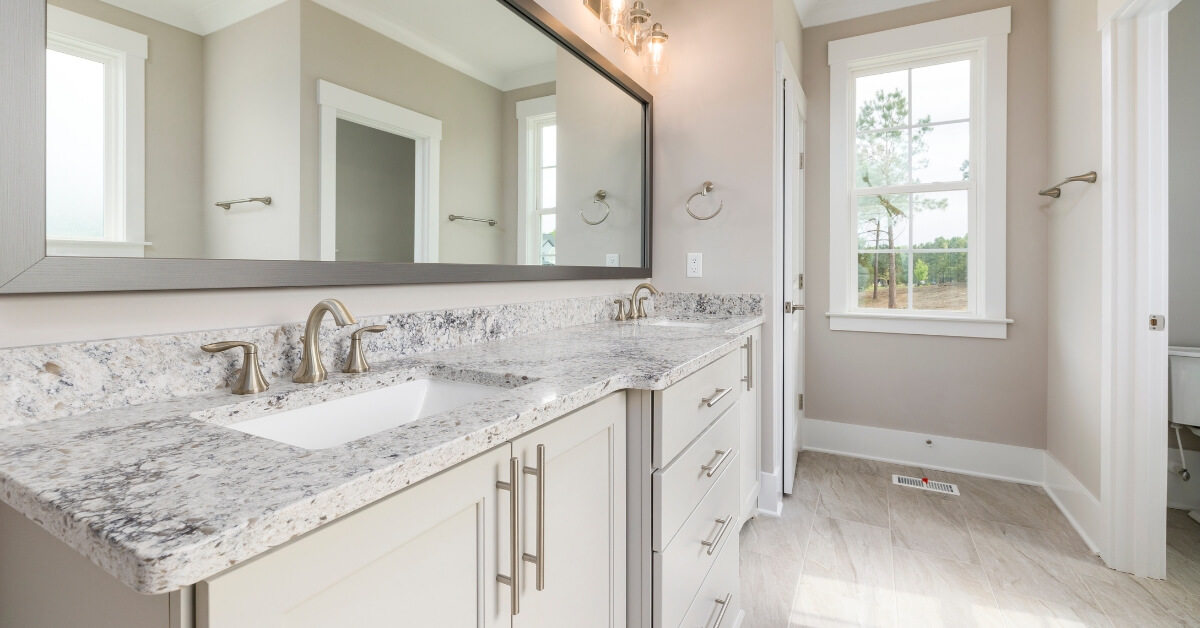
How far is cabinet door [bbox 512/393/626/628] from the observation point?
0.75 meters

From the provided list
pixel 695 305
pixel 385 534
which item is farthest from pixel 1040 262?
pixel 385 534

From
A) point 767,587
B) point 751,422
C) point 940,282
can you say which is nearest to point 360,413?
point 767,587

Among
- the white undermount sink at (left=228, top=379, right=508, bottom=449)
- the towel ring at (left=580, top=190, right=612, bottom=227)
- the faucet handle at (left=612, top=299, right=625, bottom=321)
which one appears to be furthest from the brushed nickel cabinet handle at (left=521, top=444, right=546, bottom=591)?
the faucet handle at (left=612, top=299, right=625, bottom=321)

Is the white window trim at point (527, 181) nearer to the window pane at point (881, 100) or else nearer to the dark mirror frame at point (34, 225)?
the dark mirror frame at point (34, 225)

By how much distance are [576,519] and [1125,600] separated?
6.40 ft

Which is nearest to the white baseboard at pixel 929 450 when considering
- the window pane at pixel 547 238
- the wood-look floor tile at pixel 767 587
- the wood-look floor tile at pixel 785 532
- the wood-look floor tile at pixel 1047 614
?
the wood-look floor tile at pixel 785 532

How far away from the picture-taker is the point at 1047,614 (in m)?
1.61

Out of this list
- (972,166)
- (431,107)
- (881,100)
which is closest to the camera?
(431,107)

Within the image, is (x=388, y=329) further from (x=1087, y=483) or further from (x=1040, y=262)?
(x=1040, y=262)

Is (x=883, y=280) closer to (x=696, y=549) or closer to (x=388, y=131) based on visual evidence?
(x=696, y=549)

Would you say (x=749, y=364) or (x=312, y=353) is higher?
(x=312, y=353)

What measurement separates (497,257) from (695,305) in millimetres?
1159

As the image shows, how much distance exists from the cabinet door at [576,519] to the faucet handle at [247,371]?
1.45 ft

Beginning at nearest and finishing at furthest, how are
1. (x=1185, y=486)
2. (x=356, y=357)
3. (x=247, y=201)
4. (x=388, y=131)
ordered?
1. (x=247, y=201)
2. (x=356, y=357)
3. (x=388, y=131)
4. (x=1185, y=486)
